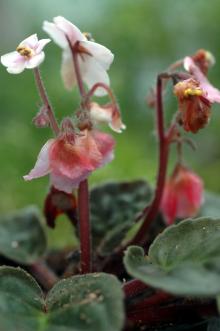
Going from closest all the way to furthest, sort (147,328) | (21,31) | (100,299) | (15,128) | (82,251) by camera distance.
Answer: (100,299) < (147,328) < (82,251) < (15,128) < (21,31)

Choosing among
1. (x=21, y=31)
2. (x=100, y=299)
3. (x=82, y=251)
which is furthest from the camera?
(x=21, y=31)

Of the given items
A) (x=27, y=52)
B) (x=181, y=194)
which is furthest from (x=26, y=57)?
(x=181, y=194)

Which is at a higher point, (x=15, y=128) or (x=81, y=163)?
(x=81, y=163)

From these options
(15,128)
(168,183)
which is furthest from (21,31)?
(168,183)

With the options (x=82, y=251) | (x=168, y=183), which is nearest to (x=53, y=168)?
(x=82, y=251)

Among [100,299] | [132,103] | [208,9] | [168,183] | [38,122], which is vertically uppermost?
[38,122]

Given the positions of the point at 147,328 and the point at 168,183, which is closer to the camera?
the point at 147,328

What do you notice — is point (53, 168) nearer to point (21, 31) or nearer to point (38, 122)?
point (38, 122)

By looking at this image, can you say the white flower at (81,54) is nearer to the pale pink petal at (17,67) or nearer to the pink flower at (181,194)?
the pale pink petal at (17,67)
